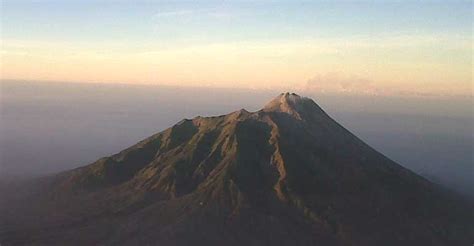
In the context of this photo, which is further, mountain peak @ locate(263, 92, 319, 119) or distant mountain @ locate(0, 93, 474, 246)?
mountain peak @ locate(263, 92, 319, 119)

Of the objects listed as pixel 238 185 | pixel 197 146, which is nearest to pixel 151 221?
pixel 238 185

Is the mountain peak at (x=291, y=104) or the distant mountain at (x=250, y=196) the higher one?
the mountain peak at (x=291, y=104)

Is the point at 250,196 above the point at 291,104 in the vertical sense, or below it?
below

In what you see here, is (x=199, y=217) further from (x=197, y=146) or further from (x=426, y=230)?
(x=426, y=230)

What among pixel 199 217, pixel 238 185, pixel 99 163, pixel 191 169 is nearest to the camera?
pixel 199 217

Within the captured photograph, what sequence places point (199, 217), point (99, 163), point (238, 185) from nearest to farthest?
point (199, 217) → point (238, 185) → point (99, 163)

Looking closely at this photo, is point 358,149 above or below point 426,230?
above

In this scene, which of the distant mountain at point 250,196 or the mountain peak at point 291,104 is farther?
the mountain peak at point 291,104

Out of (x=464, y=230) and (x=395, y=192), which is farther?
(x=395, y=192)
